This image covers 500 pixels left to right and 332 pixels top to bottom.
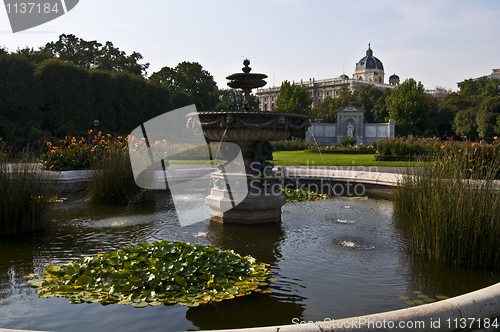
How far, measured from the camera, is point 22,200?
552cm

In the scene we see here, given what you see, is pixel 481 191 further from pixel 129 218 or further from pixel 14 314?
pixel 129 218

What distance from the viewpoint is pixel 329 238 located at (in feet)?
18.4

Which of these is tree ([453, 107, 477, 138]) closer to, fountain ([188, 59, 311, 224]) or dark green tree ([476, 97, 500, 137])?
dark green tree ([476, 97, 500, 137])

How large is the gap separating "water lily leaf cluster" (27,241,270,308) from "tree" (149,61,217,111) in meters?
48.3

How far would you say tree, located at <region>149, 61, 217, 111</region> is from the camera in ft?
169

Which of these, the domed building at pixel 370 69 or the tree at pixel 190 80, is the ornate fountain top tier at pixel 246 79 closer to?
the tree at pixel 190 80

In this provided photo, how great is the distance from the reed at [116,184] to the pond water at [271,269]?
19.9 inches

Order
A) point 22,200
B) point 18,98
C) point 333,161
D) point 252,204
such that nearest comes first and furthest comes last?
1. point 22,200
2. point 252,204
3. point 333,161
4. point 18,98

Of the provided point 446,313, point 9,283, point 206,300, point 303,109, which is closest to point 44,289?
point 9,283

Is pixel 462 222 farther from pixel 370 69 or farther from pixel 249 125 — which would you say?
Result: pixel 370 69

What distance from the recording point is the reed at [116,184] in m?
7.93

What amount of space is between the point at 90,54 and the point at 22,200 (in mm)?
45863

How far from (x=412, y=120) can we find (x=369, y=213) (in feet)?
159

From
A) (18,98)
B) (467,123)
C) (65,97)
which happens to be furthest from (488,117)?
(18,98)
